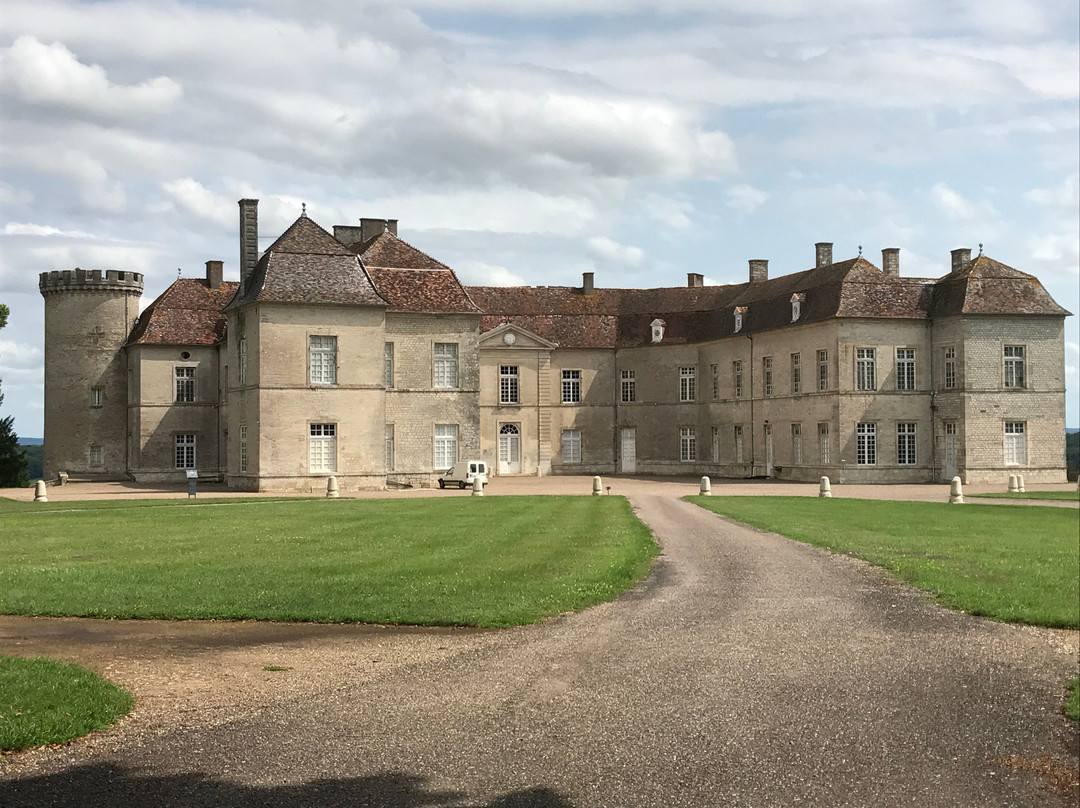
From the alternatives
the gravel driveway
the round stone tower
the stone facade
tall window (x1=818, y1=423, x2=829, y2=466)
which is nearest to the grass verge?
the gravel driveway

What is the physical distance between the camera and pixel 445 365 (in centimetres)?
4712

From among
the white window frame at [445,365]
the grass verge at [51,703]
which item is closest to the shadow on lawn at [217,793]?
the grass verge at [51,703]

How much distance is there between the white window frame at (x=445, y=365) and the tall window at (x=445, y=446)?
5.20 ft

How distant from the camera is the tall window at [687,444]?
58.3 metres

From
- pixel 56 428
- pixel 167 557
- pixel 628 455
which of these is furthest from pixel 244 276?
pixel 167 557

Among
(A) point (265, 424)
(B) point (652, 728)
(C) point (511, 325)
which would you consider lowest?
(B) point (652, 728)

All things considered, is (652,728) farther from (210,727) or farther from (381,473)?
(381,473)

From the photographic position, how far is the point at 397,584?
15.3 meters

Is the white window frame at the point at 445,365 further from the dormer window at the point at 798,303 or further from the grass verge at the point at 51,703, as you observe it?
the grass verge at the point at 51,703

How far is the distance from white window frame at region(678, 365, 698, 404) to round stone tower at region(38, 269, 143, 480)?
85.8 feet

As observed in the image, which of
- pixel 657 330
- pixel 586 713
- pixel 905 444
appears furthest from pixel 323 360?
pixel 586 713

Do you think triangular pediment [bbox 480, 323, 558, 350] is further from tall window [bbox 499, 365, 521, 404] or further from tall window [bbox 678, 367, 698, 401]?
tall window [bbox 678, 367, 698, 401]

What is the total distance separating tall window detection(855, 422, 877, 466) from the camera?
A: 48281mm

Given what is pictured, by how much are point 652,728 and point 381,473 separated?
3517 cm
